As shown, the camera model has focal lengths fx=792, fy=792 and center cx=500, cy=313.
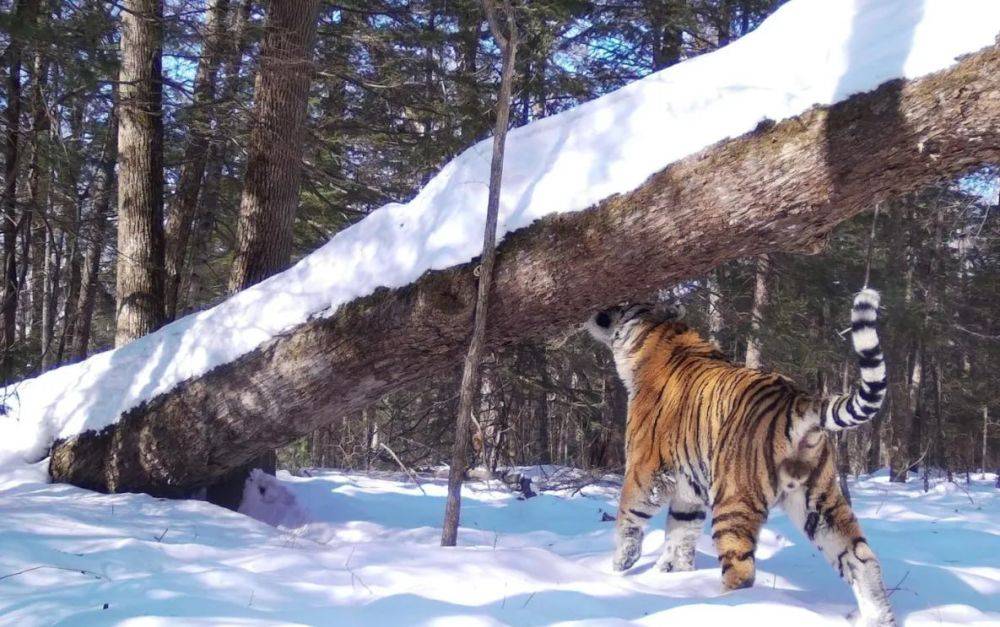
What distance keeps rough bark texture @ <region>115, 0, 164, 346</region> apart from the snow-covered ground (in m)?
2.01

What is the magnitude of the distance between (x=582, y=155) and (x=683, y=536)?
2.54m

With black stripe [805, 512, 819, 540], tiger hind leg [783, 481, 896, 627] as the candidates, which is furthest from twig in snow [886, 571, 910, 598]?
black stripe [805, 512, 819, 540]

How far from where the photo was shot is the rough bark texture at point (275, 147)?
7.80 meters

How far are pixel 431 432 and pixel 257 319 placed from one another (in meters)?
5.00

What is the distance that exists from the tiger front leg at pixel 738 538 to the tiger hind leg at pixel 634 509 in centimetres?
71

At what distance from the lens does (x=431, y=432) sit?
35.5 ft

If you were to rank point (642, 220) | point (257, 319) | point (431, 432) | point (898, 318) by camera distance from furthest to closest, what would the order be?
1. point (898, 318)
2. point (431, 432)
3. point (257, 319)
4. point (642, 220)

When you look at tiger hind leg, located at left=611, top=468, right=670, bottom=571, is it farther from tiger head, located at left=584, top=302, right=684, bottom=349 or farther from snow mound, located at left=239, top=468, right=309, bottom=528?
snow mound, located at left=239, top=468, right=309, bottom=528

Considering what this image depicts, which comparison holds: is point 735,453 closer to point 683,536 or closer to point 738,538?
point 738,538

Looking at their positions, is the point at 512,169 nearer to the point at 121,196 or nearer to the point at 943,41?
the point at 943,41

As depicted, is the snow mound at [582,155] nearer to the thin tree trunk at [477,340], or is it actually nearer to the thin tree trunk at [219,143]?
the thin tree trunk at [477,340]

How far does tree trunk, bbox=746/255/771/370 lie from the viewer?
11.0 meters

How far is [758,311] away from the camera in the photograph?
442 inches

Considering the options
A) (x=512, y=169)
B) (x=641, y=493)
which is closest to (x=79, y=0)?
(x=512, y=169)
